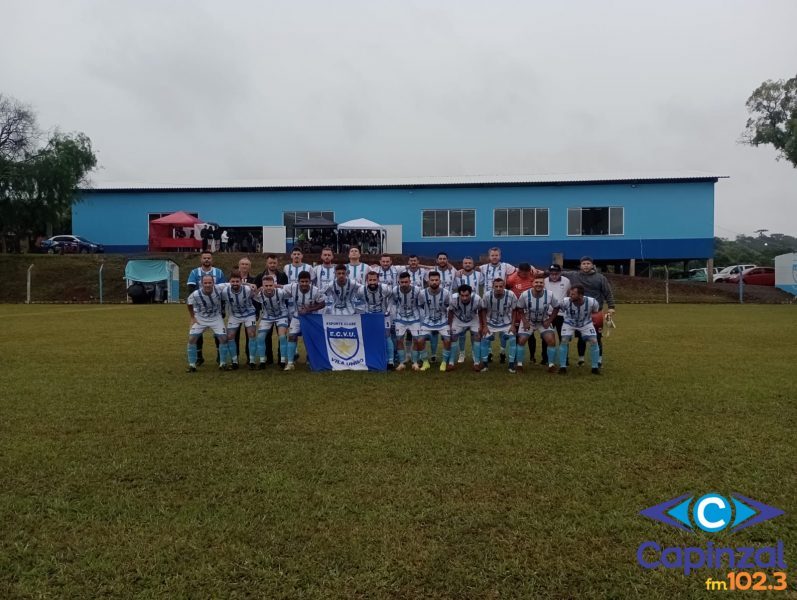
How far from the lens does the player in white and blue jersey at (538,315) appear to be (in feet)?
30.8

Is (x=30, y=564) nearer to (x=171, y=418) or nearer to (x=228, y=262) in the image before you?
(x=171, y=418)

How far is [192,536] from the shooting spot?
141 inches

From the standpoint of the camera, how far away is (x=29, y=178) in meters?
36.1

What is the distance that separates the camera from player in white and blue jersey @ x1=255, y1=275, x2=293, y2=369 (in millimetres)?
9742

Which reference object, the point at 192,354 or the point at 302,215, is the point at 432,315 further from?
the point at 302,215

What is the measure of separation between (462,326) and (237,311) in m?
3.70

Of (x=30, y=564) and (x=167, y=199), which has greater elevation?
(x=167, y=199)

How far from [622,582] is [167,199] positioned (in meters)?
39.0

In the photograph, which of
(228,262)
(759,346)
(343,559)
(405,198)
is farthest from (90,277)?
(343,559)

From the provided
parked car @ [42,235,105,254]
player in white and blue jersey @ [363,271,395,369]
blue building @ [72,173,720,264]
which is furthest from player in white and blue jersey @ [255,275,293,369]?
parked car @ [42,235,105,254]

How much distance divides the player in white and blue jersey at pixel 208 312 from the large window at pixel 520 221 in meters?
28.6

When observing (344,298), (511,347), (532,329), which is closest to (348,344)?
(344,298)

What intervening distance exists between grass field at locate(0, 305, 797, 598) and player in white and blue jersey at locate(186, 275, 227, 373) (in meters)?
1.26

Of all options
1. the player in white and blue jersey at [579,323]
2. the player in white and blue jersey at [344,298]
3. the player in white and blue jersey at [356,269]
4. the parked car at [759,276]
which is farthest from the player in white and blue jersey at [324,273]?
the parked car at [759,276]
